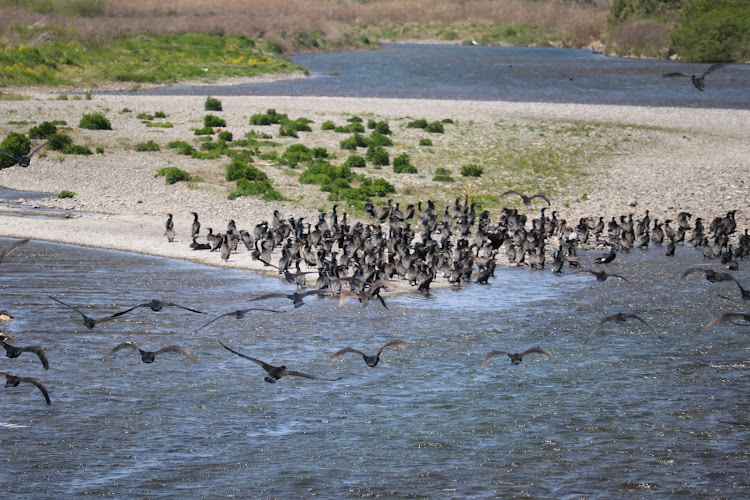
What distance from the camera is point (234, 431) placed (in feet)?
56.1

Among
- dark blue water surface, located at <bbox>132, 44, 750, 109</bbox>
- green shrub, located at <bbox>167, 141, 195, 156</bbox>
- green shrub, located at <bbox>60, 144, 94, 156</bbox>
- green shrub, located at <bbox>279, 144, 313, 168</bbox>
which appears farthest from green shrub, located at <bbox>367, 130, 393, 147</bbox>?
dark blue water surface, located at <bbox>132, 44, 750, 109</bbox>

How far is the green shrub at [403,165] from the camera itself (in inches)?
1492

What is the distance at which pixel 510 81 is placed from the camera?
80500 mm

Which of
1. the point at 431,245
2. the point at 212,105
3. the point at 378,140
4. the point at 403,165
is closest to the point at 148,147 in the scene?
the point at 378,140

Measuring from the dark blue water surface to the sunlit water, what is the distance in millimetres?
42544

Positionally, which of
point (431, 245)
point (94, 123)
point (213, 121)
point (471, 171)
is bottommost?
point (431, 245)

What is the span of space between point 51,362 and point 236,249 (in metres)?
8.73

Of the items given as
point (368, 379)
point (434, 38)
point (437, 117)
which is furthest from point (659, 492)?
point (434, 38)

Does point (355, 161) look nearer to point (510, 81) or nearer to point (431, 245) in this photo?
point (431, 245)

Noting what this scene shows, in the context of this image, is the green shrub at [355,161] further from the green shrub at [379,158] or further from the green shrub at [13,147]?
the green shrub at [13,147]

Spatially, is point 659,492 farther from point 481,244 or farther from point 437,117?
point 437,117

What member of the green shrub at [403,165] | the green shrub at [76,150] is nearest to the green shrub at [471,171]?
the green shrub at [403,165]

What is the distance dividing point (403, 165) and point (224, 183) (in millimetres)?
7143

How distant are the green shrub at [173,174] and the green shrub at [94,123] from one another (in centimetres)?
1008
